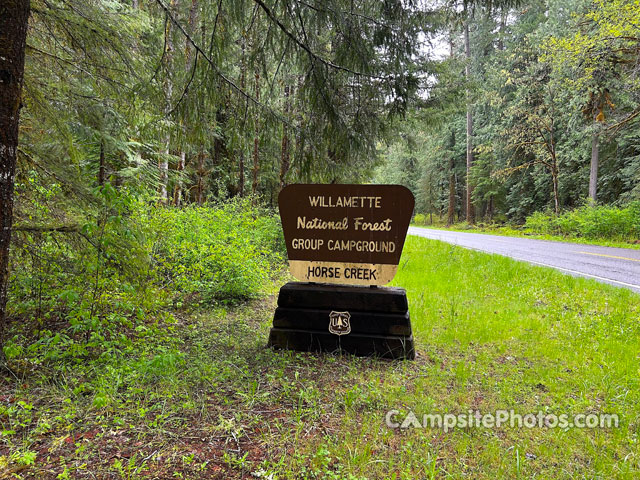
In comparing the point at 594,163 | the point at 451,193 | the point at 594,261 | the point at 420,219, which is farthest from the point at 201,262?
the point at 420,219

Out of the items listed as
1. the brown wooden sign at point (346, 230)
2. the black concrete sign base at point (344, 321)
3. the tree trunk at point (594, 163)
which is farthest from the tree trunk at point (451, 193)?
the black concrete sign base at point (344, 321)

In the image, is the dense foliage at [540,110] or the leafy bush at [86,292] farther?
the dense foliage at [540,110]

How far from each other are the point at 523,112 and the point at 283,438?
23.1m

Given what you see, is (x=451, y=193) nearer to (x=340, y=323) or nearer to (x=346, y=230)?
(x=346, y=230)

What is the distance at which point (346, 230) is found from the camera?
3.65m

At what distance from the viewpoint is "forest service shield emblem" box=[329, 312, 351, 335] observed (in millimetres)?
3506

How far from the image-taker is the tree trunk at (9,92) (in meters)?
2.16

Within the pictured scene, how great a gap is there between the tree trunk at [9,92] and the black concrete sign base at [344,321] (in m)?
2.34

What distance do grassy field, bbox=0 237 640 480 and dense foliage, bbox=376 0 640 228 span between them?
3708mm

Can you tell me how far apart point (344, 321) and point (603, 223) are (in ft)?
53.5

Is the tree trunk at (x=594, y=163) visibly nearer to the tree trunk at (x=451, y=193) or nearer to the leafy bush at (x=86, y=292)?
the tree trunk at (x=451, y=193)

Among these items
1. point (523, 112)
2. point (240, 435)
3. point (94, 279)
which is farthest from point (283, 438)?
point (523, 112)

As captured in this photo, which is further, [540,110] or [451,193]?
[451,193]

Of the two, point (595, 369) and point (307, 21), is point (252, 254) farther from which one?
point (595, 369)
